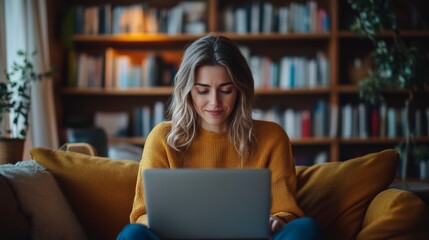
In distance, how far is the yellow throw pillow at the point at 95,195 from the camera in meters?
2.01

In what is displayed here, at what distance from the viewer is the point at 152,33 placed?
13.2 feet

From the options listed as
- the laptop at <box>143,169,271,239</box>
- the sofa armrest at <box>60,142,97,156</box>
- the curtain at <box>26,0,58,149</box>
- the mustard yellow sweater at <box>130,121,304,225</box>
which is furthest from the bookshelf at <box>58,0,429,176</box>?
the laptop at <box>143,169,271,239</box>

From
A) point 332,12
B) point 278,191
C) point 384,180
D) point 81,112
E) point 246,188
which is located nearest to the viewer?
point 246,188

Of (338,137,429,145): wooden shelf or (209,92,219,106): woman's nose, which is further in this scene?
(338,137,429,145): wooden shelf

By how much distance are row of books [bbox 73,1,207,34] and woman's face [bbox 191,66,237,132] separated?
2.19 metres

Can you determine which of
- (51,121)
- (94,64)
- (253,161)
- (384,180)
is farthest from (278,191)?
(94,64)

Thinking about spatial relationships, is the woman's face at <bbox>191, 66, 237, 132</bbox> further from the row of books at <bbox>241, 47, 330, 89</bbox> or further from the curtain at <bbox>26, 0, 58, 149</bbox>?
the row of books at <bbox>241, 47, 330, 89</bbox>

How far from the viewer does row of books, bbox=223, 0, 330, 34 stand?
395 cm

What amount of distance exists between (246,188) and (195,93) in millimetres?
603

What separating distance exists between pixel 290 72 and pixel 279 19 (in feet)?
1.25


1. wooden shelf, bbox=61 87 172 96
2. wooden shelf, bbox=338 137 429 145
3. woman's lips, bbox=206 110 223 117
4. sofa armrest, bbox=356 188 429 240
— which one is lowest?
wooden shelf, bbox=338 137 429 145

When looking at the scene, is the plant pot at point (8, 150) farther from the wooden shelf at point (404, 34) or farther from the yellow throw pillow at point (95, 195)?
the wooden shelf at point (404, 34)

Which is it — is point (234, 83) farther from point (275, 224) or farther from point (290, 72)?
point (290, 72)

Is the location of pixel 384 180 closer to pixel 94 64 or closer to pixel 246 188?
pixel 246 188
